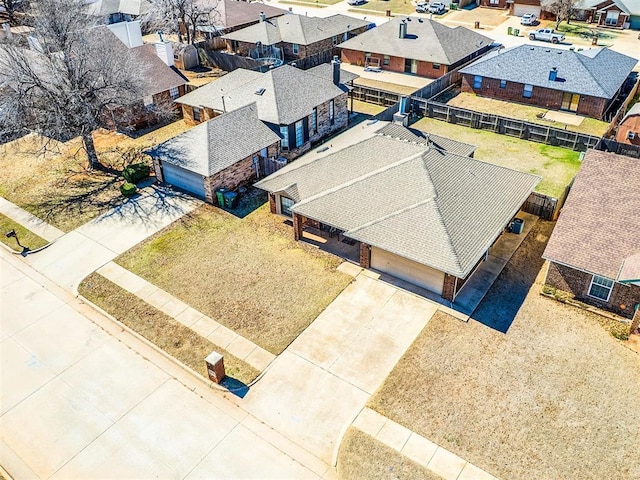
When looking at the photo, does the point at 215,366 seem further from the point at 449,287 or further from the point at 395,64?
the point at 395,64

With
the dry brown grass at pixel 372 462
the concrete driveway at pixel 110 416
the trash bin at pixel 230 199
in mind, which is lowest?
the concrete driveway at pixel 110 416

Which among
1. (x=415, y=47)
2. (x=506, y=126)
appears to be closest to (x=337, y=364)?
(x=506, y=126)

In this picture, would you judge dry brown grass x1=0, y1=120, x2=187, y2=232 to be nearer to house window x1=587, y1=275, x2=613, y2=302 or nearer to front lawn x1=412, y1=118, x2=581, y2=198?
front lawn x1=412, y1=118, x2=581, y2=198

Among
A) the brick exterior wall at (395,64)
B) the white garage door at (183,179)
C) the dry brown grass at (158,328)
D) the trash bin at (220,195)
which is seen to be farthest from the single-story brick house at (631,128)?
the dry brown grass at (158,328)

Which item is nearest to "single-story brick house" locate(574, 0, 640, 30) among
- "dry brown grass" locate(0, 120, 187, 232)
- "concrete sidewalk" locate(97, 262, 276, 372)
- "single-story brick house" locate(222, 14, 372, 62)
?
"single-story brick house" locate(222, 14, 372, 62)

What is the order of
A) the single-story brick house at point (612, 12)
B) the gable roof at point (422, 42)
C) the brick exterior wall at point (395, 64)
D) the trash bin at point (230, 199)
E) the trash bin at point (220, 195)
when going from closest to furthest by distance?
1. the trash bin at point (230, 199)
2. the trash bin at point (220, 195)
3. the gable roof at point (422, 42)
4. the brick exterior wall at point (395, 64)
5. the single-story brick house at point (612, 12)

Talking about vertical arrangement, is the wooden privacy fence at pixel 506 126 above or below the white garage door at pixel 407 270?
above

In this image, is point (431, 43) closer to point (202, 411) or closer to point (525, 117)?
point (525, 117)

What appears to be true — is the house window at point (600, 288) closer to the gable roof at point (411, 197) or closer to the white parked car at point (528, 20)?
the gable roof at point (411, 197)

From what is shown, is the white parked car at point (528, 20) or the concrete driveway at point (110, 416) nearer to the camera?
the concrete driveway at point (110, 416)
